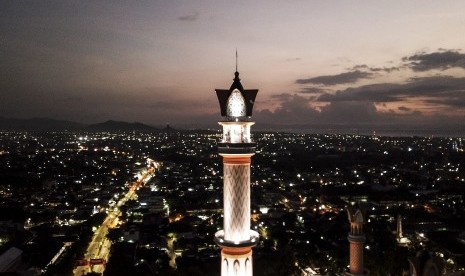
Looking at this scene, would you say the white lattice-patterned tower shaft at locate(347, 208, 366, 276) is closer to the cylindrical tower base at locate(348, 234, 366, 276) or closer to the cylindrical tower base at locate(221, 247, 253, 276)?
the cylindrical tower base at locate(348, 234, 366, 276)

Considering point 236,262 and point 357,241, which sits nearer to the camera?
point 357,241

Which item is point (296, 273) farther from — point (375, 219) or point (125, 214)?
point (125, 214)

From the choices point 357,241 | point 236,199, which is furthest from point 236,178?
point 357,241

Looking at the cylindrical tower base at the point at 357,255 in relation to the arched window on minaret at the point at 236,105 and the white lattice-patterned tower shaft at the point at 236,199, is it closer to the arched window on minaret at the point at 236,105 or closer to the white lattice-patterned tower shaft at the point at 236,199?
the white lattice-patterned tower shaft at the point at 236,199

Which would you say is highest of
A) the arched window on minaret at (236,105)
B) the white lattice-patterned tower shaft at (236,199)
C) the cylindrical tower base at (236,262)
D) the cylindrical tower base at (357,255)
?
the arched window on minaret at (236,105)

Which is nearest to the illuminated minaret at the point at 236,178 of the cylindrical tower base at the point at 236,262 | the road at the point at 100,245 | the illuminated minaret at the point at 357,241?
the cylindrical tower base at the point at 236,262

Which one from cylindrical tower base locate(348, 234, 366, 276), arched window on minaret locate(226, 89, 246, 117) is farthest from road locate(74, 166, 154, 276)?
cylindrical tower base locate(348, 234, 366, 276)

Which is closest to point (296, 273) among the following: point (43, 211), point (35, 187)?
point (43, 211)

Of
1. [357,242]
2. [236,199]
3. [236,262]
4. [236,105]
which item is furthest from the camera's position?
[236,105]

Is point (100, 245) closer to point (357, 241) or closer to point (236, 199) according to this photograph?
point (236, 199)
